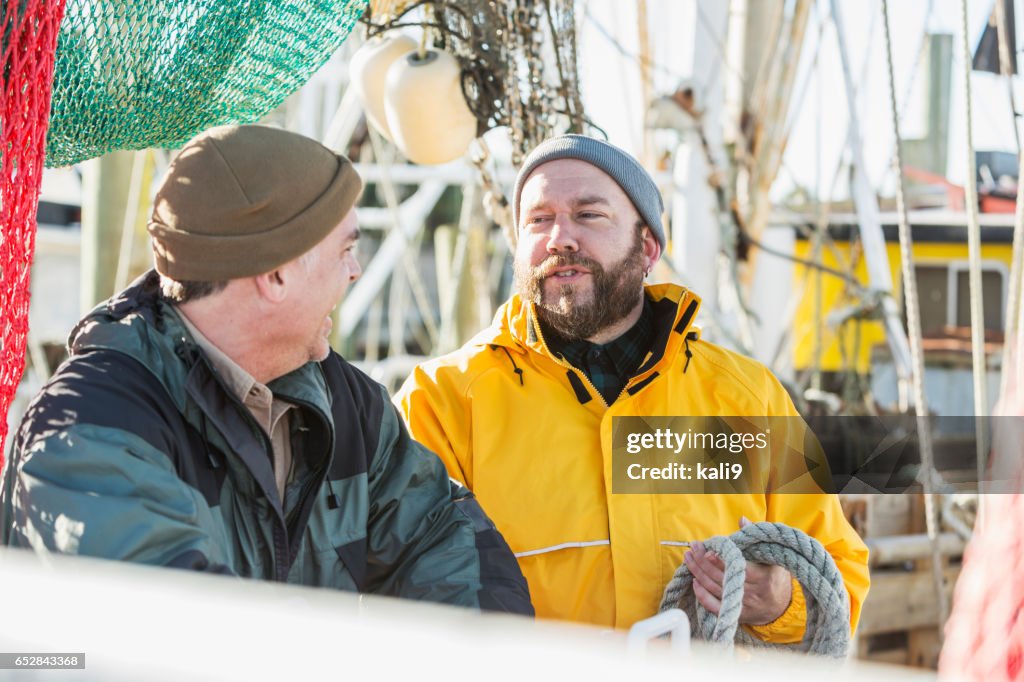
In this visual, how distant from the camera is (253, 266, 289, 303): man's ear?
4.99 ft

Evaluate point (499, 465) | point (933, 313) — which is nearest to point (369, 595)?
point (499, 465)

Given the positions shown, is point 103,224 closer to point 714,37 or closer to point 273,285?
point 714,37

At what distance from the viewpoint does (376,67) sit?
3.07 metres

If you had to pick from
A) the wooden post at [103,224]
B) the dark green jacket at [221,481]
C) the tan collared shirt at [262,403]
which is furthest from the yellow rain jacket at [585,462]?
the wooden post at [103,224]

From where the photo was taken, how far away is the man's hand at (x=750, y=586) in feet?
6.23

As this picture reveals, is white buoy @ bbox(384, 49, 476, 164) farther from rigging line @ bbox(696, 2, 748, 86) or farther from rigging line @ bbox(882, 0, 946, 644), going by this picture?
rigging line @ bbox(696, 2, 748, 86)

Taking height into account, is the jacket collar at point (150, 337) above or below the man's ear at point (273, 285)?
below

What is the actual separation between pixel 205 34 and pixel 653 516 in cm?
126

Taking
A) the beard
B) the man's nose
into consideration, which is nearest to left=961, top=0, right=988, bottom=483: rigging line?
the beard

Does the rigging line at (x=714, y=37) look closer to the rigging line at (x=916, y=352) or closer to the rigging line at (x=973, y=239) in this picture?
the rigging line at (x=916, y=352)

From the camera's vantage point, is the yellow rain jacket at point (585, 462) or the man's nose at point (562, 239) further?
the man's nose at point (562, 239)

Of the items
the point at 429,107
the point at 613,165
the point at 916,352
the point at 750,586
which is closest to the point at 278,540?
the point at 750,586

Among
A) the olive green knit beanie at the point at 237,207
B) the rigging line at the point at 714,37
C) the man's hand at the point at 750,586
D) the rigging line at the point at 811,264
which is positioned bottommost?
the man's hand at the point at 750,586

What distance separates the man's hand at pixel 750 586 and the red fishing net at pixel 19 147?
119cm
